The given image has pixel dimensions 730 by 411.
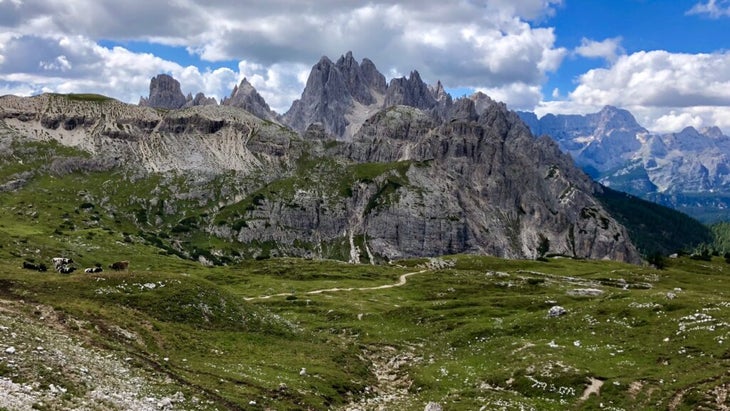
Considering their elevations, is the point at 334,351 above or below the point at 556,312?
below

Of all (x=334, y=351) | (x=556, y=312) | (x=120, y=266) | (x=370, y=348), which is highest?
(x=120, y=266)

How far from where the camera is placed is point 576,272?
174 m

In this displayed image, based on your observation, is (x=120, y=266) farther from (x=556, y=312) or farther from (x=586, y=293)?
(x=586, y=293)

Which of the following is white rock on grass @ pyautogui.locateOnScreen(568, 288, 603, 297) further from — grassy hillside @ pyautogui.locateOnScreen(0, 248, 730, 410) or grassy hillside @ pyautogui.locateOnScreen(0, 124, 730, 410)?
grassy hillside @ pyautogui.locateOnScreen(0, 248, 730, 410)

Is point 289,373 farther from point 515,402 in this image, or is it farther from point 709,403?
point 709,403

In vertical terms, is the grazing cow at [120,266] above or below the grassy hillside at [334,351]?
above

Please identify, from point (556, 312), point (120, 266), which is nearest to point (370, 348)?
point (556, 312)

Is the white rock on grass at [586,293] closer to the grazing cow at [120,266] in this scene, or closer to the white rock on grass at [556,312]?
the white rock on grass at [556,312]

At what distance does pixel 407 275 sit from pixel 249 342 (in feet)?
341

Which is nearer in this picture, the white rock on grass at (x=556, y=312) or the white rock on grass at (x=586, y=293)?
the white rock on grass at (x=556, y=312)

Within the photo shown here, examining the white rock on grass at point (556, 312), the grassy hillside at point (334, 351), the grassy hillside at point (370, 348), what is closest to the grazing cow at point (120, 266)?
the grassy hillside at point (334, 351)

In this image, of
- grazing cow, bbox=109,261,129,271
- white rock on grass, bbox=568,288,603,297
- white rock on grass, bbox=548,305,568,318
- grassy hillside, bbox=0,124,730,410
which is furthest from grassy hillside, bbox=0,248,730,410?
white rock on grass, bbox=568,288,603,297

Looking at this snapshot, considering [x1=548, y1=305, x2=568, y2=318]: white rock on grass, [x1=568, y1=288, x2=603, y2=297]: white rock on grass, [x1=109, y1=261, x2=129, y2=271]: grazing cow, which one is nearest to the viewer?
[x1=109, y1=261, x2=129, y2=271]: grazing cow

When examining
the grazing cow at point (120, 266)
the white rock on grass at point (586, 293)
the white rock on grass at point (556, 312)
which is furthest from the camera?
the white rock on grass at point (586, 293)
